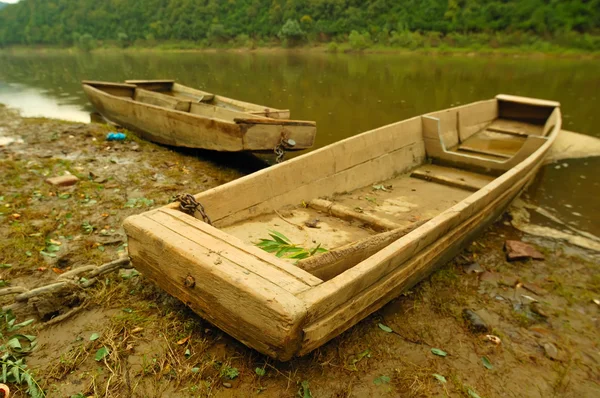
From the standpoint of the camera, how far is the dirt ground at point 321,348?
2.18m

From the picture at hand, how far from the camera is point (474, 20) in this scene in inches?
1385

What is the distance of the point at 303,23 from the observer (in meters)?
47.4

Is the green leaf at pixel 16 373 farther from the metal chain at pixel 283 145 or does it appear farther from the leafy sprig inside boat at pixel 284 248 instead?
the metal chain at pixel 283 145

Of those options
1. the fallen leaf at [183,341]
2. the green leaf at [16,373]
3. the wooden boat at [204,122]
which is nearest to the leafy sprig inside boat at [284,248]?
the fallen leaf at [183,341]

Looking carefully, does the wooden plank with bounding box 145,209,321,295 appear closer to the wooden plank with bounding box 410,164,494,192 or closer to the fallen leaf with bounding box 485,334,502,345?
the fallen leaf with bounding box 485,334,502,345

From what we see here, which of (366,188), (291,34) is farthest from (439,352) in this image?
(291,34)

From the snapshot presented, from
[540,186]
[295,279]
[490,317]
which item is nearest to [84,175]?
[295,279]

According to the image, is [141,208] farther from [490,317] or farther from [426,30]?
[426,30]

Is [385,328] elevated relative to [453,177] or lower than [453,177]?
lower

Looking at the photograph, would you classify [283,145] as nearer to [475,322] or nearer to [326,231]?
[326,231]

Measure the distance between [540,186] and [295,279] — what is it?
18.2ft

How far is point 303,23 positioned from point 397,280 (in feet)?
165

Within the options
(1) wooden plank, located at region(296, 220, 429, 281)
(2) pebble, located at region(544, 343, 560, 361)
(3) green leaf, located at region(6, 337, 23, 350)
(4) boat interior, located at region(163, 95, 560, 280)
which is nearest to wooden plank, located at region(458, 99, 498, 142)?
(4) boat interior, located at region(163, 95, 560, 280)

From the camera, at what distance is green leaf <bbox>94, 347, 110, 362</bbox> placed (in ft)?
7.31
